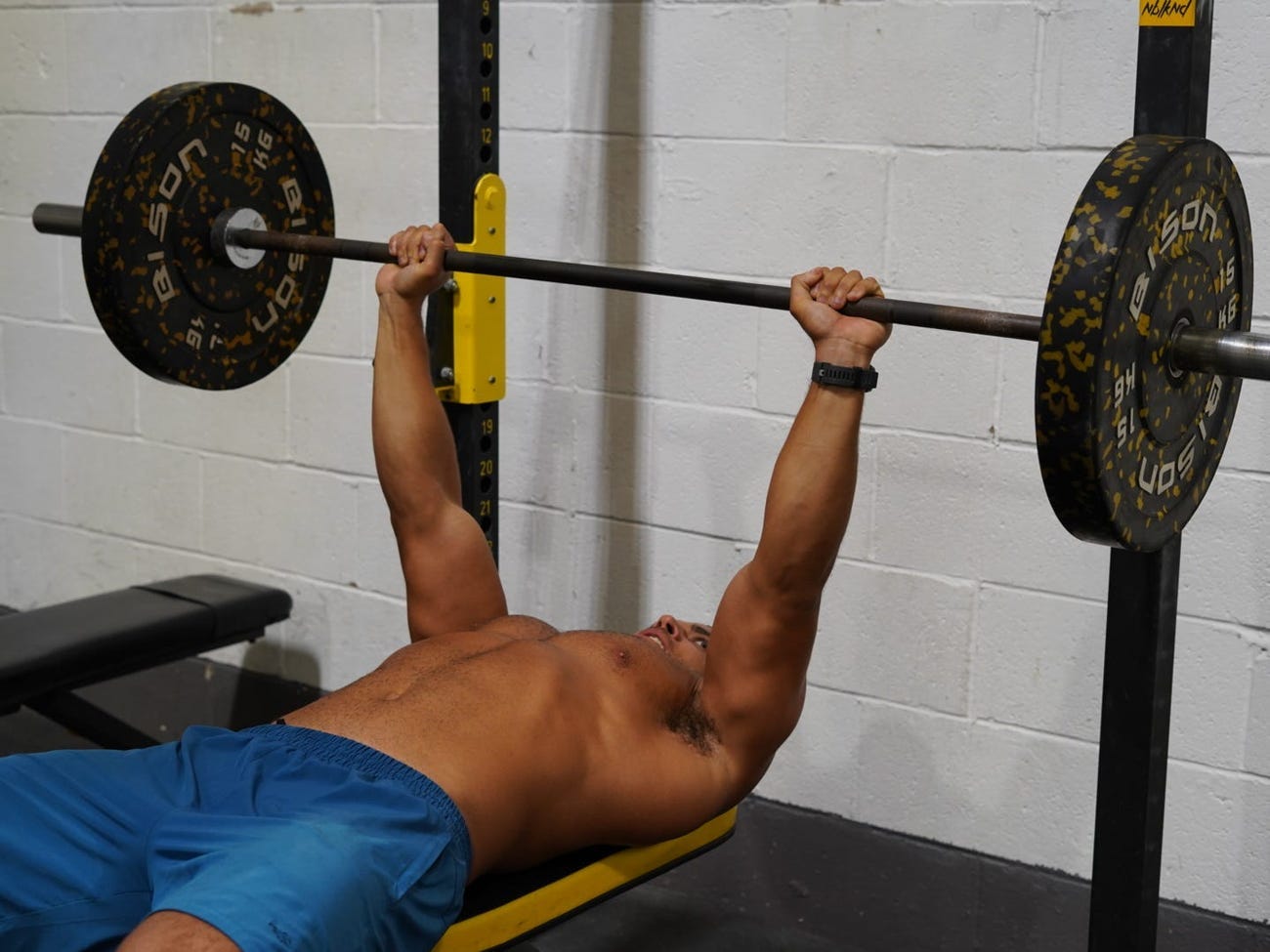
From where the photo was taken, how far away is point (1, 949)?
1.54 metres

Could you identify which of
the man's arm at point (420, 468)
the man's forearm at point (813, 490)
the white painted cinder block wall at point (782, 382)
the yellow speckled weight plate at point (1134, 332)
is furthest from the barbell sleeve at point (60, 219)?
the yellow speckled weight plate at point (1134, 332)

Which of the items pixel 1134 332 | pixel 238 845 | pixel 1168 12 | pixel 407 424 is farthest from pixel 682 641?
pixel 1168 12

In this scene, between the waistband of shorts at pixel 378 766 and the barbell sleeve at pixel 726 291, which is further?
the waistband of shorts at pixel 378 766

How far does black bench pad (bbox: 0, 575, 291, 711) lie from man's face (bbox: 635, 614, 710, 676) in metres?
1.07

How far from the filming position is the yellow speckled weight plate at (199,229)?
2.13 m

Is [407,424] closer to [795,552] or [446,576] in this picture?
[446,576]

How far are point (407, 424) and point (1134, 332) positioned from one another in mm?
1064

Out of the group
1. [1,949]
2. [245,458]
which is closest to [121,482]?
[245,458]

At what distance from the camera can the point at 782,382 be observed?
2553mm

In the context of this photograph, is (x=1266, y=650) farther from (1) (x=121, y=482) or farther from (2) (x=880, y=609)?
(1) (x=121, y=482)

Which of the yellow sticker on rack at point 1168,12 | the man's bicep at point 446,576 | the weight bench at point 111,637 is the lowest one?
the weight bench at point 111,637

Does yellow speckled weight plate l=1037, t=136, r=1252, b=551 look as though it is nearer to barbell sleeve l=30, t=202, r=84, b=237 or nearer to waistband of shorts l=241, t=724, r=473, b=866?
waistband of shorts l=241, t=724, r=473, b=866

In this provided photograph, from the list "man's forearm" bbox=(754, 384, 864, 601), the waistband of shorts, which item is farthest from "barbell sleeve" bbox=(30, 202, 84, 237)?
"man's forearm" bbox=(754, 384, 864, 601)

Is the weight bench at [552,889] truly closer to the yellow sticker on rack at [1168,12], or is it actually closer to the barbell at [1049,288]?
the barbell at [1049,288]
